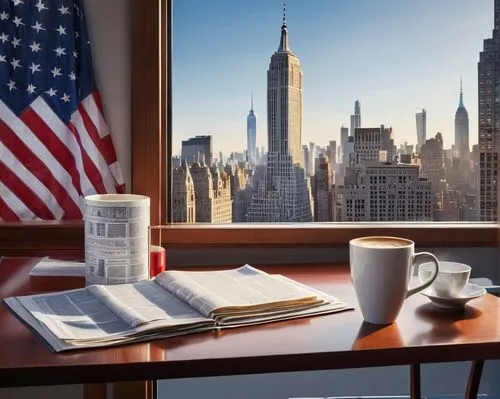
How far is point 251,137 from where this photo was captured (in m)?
2.01

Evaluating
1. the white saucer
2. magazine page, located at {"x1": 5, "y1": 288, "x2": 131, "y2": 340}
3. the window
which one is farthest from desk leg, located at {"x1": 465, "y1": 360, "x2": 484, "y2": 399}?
magazine page, located at {"x1": 5, "y1": 288, "x2": 131, "y2": 340}

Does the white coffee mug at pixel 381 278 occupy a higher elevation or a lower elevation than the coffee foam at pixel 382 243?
lower

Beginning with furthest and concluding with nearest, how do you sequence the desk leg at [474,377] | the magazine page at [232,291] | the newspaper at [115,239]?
the desk leg at [474,377]
the newspaper at [115,239]
the magazine page at [232,291]

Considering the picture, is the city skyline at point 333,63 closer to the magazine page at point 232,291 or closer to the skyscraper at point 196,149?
the skyscraper at point 196,149

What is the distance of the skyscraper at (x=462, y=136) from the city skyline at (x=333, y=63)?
0.02 m

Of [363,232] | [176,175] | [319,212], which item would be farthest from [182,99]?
[363,232]

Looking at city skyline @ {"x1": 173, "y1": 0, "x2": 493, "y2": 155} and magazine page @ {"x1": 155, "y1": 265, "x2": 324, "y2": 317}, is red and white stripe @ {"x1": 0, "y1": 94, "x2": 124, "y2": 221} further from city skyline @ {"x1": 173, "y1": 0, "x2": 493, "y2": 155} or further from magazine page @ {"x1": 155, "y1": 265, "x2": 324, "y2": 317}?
magazine page @ {"x1": 155, "y1": 265, "x2": 324, "y2": 317}

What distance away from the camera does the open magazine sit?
109cm

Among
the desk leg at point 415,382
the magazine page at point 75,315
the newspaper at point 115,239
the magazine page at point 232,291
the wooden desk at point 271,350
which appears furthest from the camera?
the desk leg at point 415,382

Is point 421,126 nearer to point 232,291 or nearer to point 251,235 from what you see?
point 251,235

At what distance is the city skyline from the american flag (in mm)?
249

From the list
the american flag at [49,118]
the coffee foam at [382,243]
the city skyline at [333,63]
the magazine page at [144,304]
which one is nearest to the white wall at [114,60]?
the american flag at [49,118]

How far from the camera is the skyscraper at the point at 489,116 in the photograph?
203 cm

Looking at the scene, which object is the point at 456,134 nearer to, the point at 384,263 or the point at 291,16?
the point at 291,16
